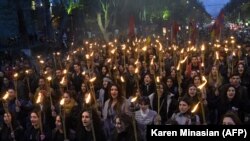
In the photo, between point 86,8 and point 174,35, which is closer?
point 174,35

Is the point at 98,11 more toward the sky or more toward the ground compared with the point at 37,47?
more toward the sky

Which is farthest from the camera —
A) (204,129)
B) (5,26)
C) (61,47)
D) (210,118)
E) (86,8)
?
(86,8)

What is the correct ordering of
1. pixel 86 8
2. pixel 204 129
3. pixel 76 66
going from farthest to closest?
pixel 86 8
pixel 76 66
pixel 204 129

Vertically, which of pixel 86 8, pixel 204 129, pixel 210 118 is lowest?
pixel 210 118

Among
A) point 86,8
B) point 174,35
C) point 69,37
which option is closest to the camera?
point 174,35

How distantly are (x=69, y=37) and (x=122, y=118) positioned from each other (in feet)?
106

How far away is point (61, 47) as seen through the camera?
30.6m

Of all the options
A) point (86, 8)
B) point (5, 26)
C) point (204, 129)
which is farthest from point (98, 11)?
point (204, 129)

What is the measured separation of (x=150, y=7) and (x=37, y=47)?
3023cm

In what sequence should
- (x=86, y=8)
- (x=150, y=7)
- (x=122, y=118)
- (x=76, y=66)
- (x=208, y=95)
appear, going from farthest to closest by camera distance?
1. (x=150, y=7)
2. (x=86, y=8)
3. (x=76, y=66)
4. (x=208, y=95)
5. (x=122, y=118)

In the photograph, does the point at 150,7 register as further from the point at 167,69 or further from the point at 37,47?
the point at 167,69

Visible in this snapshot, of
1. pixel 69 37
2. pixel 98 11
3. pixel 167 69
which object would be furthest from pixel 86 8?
pixel 167 69

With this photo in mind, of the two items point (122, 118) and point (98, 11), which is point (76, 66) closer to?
point (122, 118)

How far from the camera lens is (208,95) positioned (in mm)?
9586
